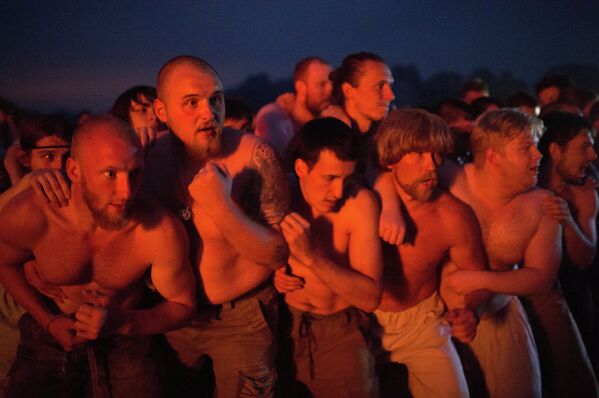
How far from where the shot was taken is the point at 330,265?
2.38 m

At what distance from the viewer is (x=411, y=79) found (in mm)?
9383

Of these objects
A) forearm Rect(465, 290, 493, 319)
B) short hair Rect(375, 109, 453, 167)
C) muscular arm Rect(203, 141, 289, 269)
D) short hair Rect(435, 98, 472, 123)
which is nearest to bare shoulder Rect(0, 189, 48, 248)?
muscular arm Rect(203, 141, 289, 269)

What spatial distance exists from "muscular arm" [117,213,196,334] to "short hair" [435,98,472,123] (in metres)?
2.71

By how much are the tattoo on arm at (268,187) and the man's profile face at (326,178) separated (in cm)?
15

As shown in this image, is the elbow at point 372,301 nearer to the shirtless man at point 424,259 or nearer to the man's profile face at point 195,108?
the shirtless man at point 424,259

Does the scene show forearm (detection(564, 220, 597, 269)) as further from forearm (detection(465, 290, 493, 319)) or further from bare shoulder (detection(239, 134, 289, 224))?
bare shoulder (detection(239, 134, 289, 224))

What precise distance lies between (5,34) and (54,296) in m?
5.11

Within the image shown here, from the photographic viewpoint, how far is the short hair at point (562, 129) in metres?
3.53

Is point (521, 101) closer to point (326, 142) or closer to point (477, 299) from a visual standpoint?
point (477, 299)

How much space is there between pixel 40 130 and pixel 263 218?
1741 mm

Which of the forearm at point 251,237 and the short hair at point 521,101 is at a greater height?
the short hair at point 521,101

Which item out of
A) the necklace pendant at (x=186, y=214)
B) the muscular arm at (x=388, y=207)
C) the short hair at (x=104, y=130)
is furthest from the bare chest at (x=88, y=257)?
the muscular arm at (x=388, y=207)

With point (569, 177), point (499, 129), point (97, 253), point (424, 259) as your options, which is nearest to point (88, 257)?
point (97, 253)

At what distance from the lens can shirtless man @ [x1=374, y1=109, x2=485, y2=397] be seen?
8.66 ft
